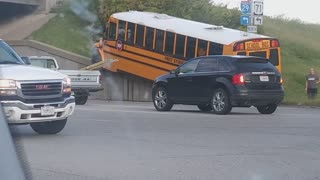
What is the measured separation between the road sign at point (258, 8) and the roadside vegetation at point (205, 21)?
3761mm

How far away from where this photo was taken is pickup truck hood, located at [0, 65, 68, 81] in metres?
11.2

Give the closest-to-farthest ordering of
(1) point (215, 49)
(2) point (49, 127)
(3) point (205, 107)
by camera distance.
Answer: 1. (2) point (49, 127)
2. (3) point (205, 107)
3. (1) point (215, 49)

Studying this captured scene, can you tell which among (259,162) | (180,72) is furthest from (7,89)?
(180,72)

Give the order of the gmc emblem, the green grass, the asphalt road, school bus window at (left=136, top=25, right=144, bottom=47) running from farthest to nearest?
1. the green grass
2. school bus window at (left=136, top=25, right=144, bottom=47)
3. the gmc emblem
4. the asphalt road

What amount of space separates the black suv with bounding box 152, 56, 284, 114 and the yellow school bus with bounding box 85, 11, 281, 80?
607 centimetres

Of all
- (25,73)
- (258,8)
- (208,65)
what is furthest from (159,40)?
(25,73)

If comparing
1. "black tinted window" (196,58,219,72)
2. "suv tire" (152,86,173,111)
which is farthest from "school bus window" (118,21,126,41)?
"black tinted window" (196,58,219,72)

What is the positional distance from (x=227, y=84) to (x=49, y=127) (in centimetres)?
694

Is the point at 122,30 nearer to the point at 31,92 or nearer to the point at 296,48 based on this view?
the point at 296,48

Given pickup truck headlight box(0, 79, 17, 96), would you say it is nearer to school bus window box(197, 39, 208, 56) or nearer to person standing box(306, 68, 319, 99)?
school bus window box(197, 39, 208, 56)

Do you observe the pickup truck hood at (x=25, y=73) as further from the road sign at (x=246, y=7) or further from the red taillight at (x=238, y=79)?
the road sign at (x=246, y=7)

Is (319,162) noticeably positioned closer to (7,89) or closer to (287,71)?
(7,89)

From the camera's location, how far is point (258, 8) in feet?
89.5

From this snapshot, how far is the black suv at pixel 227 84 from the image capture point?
1838 cm
